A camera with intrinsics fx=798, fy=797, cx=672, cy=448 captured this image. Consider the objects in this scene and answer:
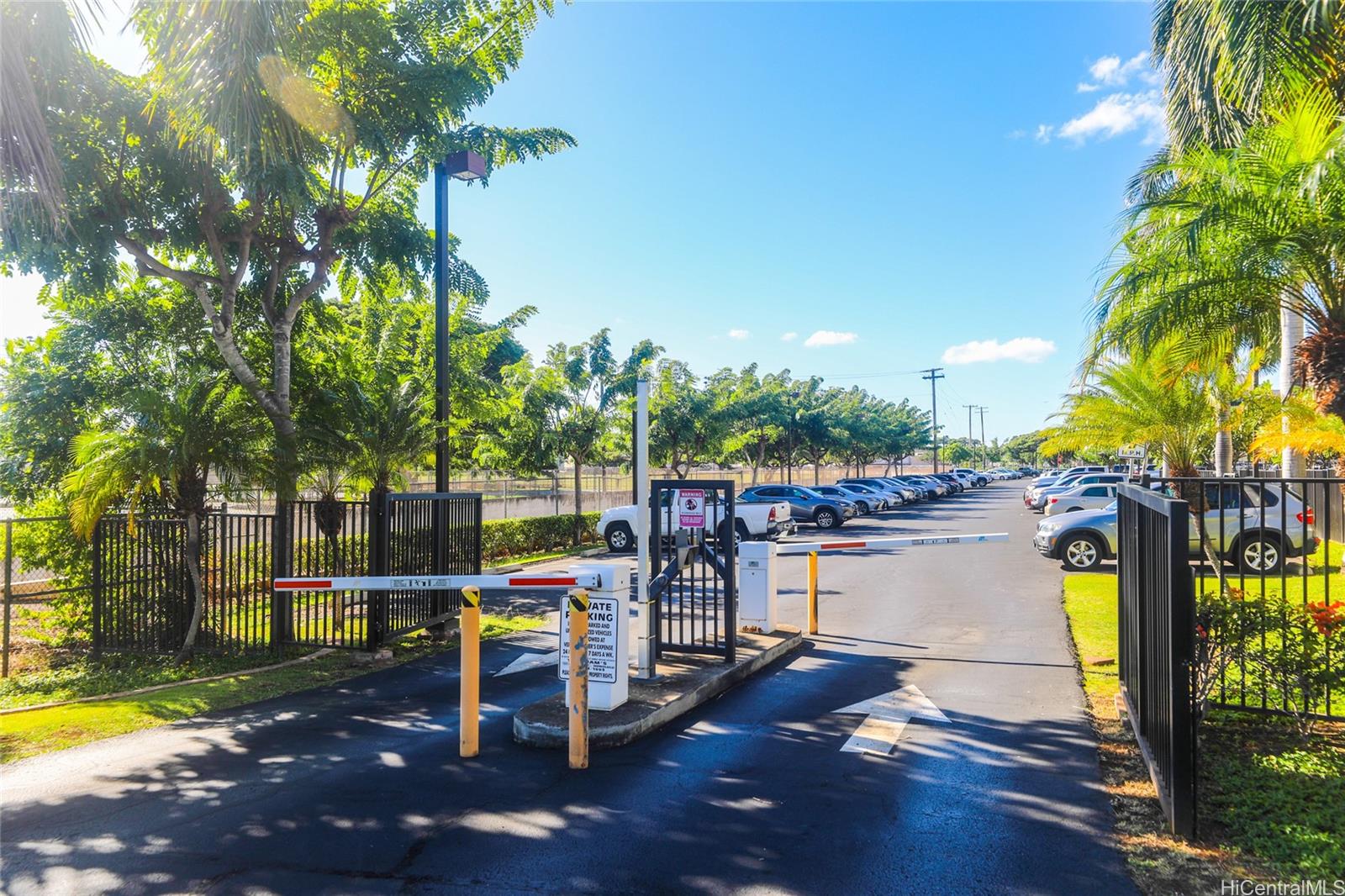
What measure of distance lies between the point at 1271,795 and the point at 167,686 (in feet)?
30.6

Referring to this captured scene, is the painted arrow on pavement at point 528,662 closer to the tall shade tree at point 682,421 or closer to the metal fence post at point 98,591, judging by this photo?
the metal fence post at point 98,591

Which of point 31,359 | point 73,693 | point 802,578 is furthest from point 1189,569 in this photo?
point 31,359

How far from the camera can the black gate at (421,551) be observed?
29.7 feet

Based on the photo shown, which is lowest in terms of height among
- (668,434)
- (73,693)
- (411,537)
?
(73,693)

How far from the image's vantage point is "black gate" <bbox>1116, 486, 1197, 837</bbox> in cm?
399

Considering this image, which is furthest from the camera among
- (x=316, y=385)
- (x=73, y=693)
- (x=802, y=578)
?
(x=802, y=578)

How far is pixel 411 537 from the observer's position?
31.1ft

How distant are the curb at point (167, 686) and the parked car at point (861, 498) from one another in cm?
2486

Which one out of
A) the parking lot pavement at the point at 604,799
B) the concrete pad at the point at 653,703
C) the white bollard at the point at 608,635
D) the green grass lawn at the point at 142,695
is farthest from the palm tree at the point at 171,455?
the white bollard at the point at 608,635

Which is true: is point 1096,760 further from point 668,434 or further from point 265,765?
point 668,434

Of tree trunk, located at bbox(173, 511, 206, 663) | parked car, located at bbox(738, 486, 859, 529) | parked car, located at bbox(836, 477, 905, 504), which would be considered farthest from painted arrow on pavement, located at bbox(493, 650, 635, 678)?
parked car, located at bbox(836, 477, 905, 504)

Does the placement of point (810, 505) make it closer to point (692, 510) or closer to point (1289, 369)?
point (1289, 369)

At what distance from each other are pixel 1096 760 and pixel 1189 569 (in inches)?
84.3

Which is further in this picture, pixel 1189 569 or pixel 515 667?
A: pixel 515 667
